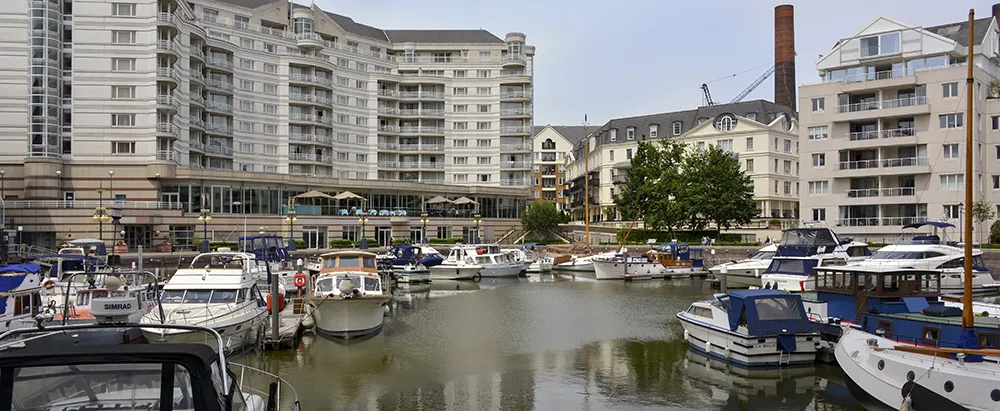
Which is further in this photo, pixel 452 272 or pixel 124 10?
pixel 124 10

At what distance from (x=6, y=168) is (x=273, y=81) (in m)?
30.5

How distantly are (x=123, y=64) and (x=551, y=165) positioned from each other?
83.8 m

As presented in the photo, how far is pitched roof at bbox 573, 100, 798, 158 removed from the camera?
90062mm

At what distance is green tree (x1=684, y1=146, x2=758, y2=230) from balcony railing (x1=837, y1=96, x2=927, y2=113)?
12.7 metres

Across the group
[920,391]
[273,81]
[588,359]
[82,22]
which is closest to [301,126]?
[273,81]

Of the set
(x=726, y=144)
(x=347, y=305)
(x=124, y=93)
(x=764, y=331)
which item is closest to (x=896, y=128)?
(x=726, y=144)

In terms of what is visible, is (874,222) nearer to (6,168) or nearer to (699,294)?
(699,294)

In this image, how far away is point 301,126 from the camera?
89500 millimetres

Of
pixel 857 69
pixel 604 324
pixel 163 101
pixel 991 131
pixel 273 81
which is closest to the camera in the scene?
pixel 604 324

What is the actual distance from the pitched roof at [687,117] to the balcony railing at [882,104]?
26.7 m

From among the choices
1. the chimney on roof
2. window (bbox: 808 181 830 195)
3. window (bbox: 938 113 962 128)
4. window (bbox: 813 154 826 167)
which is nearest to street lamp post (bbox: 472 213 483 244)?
window (bbox: 808 181 830 195)

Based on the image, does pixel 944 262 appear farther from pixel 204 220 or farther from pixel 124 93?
pixel 124 93

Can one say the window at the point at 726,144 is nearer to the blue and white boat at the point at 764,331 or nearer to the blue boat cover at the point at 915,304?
the blue boat cover at the point at 915,304

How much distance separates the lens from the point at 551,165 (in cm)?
13700
